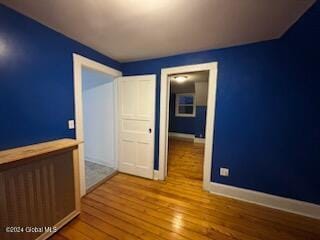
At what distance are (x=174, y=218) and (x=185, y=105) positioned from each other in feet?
17.9

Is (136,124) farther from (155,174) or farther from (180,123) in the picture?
(180,123)

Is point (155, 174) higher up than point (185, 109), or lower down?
lower down

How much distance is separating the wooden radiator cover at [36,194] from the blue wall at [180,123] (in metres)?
5.47

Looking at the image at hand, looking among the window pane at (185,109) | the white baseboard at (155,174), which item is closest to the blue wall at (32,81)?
the white baseboard at (155,174)

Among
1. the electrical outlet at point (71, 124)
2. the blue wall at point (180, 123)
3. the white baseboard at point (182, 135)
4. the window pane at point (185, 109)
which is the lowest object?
the white baseboard at point (182, 135)

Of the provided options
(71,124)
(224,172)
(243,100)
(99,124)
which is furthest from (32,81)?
(224,172)

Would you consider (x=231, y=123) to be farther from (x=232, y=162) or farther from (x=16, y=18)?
(x=16, y=18)

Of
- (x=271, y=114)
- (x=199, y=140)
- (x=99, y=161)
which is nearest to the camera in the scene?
(x=271, y=114)

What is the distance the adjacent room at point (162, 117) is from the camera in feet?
4.57

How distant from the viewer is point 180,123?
6.87m

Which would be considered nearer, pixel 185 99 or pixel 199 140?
pixel 199 140

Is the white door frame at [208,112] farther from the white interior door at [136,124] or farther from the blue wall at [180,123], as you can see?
the blue wall at [180,123]

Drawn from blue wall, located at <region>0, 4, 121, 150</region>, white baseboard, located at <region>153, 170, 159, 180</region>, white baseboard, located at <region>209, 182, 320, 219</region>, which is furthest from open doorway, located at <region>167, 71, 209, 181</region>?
blue wall, located at <region>0, 4, 121, 150</region>

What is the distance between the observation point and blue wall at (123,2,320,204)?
71.5 inches
